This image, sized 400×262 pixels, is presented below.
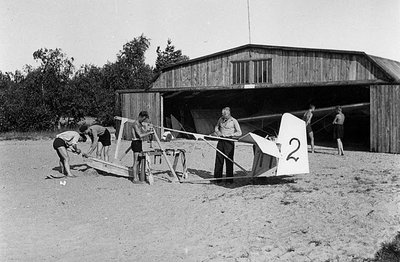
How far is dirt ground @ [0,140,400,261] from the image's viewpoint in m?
6.58

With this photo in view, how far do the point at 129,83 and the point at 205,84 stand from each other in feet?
75.3

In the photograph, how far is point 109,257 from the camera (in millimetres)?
6512

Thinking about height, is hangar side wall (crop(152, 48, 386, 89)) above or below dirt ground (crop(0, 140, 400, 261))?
above

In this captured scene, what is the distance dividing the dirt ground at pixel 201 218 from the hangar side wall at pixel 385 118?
5935 mm

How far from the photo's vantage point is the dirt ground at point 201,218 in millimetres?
6578

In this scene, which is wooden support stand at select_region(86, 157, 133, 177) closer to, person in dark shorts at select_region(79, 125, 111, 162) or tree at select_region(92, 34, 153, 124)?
person in dark shorts at select_region(79, 125, 111, 162)

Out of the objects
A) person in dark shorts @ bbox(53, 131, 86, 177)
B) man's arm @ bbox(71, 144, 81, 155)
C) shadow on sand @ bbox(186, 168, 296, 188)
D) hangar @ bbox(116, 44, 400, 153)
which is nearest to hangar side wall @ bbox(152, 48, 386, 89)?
hangar @ bbox(116, 44, 400, 153)

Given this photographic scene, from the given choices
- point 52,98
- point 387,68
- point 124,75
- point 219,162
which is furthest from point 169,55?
point 219,162

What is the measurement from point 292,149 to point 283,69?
39.0 feet

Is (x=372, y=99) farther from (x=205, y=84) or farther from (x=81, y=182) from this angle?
(x=81, y=182)

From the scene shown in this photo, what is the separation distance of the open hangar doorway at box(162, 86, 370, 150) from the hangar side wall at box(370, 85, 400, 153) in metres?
4.63

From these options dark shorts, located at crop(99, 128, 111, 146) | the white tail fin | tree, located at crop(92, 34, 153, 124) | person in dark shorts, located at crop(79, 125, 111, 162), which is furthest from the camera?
tree, located at crop(92, 34, 153, 124)

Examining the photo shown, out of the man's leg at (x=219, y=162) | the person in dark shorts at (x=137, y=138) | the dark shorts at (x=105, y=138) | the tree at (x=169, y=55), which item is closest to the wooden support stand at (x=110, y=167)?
the person in dark shorts at (x=137, y=138)

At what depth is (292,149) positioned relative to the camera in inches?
413
